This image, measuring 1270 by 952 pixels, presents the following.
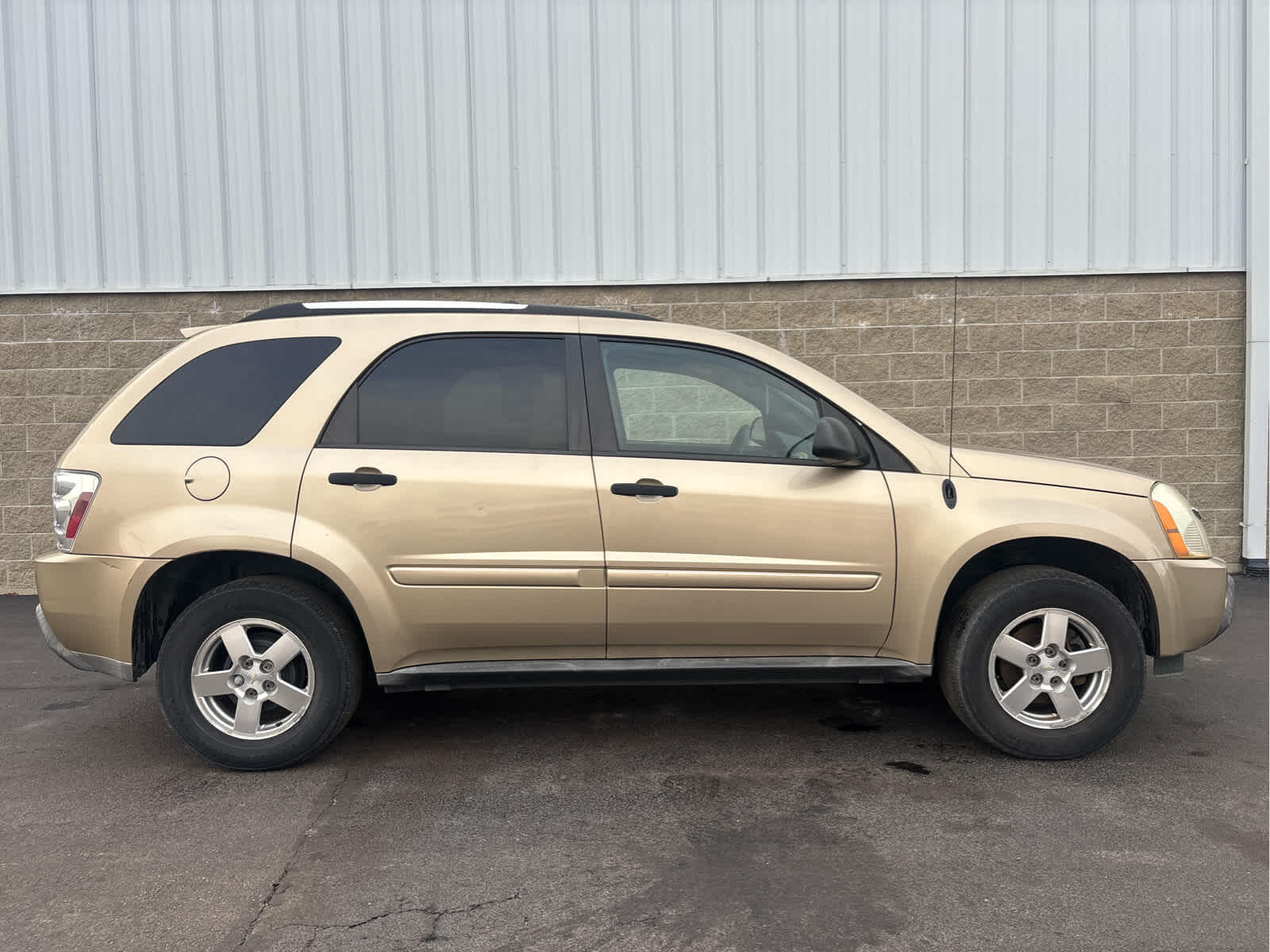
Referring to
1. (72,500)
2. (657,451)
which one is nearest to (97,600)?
(72,500)

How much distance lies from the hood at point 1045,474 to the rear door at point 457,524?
63.1 inches

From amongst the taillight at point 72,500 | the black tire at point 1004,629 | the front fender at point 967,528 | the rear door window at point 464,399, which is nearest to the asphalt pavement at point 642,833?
the black tire at point 1004,629

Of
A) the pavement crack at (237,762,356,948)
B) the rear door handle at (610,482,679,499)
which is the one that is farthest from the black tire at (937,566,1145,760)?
the pavement crack at (237,762,356,948)

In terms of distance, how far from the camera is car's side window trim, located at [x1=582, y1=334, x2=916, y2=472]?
4219mm

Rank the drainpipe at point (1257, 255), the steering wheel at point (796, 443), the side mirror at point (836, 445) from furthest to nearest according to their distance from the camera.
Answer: the drainpipe at point (1257, 255) < the steering wheel at point (796, 443) < the side mirror at point (836, 445)

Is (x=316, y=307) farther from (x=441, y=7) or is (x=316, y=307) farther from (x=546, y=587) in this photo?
(x=441, y=7)

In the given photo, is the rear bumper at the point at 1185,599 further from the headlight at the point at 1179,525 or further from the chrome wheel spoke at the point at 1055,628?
the chrome wheel spoke at the point at 1055,628

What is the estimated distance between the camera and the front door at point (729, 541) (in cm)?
413

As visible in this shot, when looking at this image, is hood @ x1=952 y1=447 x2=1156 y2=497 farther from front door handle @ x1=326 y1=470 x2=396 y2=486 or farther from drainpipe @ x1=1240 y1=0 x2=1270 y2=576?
drainpipe @ x1=1240 y1=0 x2=1270 y2=576

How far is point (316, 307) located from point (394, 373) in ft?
1.54

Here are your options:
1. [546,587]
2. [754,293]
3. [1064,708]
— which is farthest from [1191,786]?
[754,293]

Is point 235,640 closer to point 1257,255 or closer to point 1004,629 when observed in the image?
point 1004,629

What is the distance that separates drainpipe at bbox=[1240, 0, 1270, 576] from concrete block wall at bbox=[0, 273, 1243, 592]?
116 millimetres

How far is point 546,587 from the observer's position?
412cm
